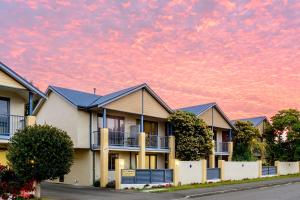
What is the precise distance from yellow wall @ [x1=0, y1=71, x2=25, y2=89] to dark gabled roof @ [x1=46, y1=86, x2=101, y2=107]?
847cm

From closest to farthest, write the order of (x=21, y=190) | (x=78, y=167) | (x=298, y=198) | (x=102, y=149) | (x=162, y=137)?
1. (x=21, y=190)
2. (x=298, y=198)
3. (x=102, y=149)
4. (x=78, y=167)
5. (x=162, y=137)

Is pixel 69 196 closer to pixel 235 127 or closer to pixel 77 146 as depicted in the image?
pixel 77 146

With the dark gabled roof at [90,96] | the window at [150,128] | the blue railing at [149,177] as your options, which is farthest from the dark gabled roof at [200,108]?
the blue railing at [149,177]

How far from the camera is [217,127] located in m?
46.0

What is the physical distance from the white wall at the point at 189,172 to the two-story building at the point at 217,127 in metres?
8.14

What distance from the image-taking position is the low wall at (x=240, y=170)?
38719 millimetres

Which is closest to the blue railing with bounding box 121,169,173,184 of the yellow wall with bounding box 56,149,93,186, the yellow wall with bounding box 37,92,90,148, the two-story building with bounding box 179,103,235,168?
the yellow wall with bounding box 56,149,93,186

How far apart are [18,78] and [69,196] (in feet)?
22.9

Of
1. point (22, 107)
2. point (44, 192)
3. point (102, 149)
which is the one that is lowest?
point (44, 192)

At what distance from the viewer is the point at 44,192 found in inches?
1045

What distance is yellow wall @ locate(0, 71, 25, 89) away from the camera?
2372cm

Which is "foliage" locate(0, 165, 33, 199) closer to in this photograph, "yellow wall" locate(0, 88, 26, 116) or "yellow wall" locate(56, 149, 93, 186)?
"yellow wall" locate(0, 88, 26, 116)

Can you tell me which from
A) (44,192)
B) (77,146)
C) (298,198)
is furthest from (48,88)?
(298,198)

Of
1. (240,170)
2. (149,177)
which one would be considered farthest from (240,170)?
(149,177)
